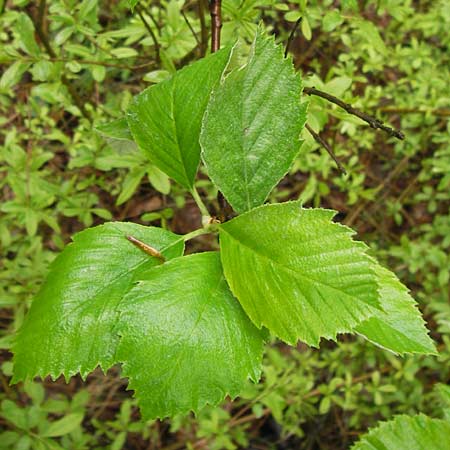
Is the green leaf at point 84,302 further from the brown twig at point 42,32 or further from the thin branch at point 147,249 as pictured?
the brown twig at point 42,32

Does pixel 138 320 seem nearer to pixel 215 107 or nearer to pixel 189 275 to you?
pixel 189 275

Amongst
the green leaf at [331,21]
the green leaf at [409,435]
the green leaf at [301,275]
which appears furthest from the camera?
the green leaf at [331,21]

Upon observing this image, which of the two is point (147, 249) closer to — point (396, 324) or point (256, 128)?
point (256, 128)

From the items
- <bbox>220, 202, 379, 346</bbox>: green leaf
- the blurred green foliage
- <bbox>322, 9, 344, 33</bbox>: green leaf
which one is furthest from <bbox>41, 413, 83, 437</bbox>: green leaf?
<bbox>322, 9, 344, 33</bbox>: green leaf

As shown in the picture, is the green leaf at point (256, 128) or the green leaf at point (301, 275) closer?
the green leaf at point (301, 275)

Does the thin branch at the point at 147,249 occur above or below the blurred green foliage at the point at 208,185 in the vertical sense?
above

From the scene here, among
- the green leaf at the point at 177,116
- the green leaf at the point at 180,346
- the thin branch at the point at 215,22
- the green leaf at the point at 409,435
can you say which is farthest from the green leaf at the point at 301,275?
the green leaf at the point at 409,435

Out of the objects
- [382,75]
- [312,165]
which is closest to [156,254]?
[312,165]
